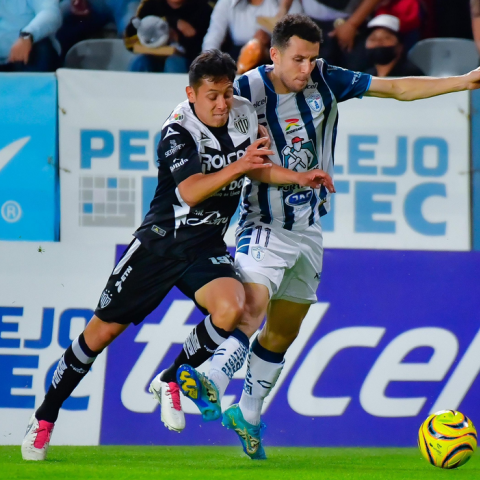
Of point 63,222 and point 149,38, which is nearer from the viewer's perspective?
point 63,222

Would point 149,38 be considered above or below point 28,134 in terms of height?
above

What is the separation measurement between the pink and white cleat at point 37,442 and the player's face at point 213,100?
1.79 meters

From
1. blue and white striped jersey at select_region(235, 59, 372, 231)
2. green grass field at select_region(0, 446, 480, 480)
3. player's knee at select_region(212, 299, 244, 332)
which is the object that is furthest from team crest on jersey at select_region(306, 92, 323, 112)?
green grass field at select_region(0, 446, 480, 480)

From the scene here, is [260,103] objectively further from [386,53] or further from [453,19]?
[453,19]

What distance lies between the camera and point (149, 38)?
6805 mm

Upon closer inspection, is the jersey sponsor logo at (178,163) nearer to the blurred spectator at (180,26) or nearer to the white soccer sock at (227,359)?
the white soccer sock at (227,359)

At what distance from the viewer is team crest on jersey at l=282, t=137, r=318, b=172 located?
4.30 meters

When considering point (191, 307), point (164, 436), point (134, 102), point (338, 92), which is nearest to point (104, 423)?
point (164, 436)

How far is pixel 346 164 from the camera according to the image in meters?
6.54

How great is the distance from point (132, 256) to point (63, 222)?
2.20 m

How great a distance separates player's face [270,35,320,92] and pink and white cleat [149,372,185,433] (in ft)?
5.23

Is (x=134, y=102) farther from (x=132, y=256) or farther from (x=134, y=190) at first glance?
(x=132, y=256)

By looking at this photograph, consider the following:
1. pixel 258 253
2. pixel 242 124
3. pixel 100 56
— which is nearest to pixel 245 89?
pixel 242 124

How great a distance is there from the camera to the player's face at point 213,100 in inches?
152
